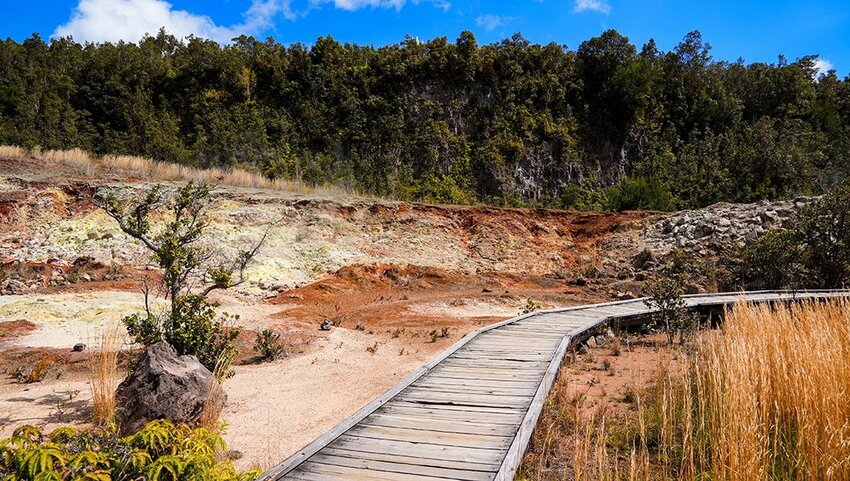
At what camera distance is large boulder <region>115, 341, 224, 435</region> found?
16.6 feet

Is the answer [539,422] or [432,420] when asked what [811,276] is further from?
[432,420]

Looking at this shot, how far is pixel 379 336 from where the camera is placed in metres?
10.3

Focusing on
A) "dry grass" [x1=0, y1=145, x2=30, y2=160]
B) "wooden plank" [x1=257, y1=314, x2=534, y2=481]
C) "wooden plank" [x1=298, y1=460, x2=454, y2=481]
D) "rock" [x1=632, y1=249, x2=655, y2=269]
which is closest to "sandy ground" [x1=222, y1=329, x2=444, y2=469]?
"wooden plank" [x1=257, y1=314, x2=534, y2=481]

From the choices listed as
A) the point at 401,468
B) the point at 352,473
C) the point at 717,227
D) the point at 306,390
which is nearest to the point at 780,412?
the point at 401,468

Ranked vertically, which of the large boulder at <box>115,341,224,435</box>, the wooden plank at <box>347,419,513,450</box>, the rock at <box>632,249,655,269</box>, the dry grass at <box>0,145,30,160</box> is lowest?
the wooden plank at <box>347,419,513,450</box>

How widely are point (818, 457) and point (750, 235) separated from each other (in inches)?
688

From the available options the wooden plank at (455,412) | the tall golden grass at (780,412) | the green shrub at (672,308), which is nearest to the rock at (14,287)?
the wooden plank at (455,412)

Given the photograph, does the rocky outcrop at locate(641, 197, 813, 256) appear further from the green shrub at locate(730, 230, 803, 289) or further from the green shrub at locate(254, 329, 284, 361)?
the green shrub at locate(254, 329, 284, 361)

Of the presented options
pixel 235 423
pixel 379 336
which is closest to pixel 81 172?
pixel 379 336

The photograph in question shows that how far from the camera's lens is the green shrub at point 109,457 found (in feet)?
7.54

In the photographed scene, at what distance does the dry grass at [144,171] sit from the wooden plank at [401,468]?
55.5ft

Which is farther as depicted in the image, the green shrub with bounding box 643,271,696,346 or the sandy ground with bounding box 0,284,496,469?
the green shrub with bounding box 643,271,696,346

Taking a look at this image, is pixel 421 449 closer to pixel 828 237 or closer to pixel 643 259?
pixel 828 237

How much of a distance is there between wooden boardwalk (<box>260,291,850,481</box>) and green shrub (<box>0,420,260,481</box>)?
2.58 feet
